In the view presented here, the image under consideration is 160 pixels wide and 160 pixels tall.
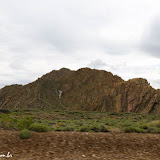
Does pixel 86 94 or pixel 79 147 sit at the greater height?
pixel 86 94

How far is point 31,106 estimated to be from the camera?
186 ft

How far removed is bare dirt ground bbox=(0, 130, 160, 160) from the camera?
7.14m

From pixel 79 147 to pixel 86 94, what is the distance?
54142 millimetres

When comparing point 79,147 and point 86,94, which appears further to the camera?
point 86,94

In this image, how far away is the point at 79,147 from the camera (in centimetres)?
828

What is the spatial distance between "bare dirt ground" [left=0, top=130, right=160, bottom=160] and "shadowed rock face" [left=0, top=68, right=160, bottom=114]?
44.4 metres

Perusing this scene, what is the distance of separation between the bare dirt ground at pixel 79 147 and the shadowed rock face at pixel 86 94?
146 ft

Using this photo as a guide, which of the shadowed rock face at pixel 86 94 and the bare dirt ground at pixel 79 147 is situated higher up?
the shadowed rock face at pixel 86 94

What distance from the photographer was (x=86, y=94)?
205 feet

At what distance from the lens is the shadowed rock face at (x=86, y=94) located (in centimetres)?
A: 5387

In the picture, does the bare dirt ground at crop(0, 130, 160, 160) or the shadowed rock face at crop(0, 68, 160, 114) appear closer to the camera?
the bare dirt ground at crop(0, 130, 160, 160)

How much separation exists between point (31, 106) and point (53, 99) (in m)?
8.45

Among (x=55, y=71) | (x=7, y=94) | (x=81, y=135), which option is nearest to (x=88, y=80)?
(x=55, y=71)

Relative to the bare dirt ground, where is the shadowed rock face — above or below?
above
